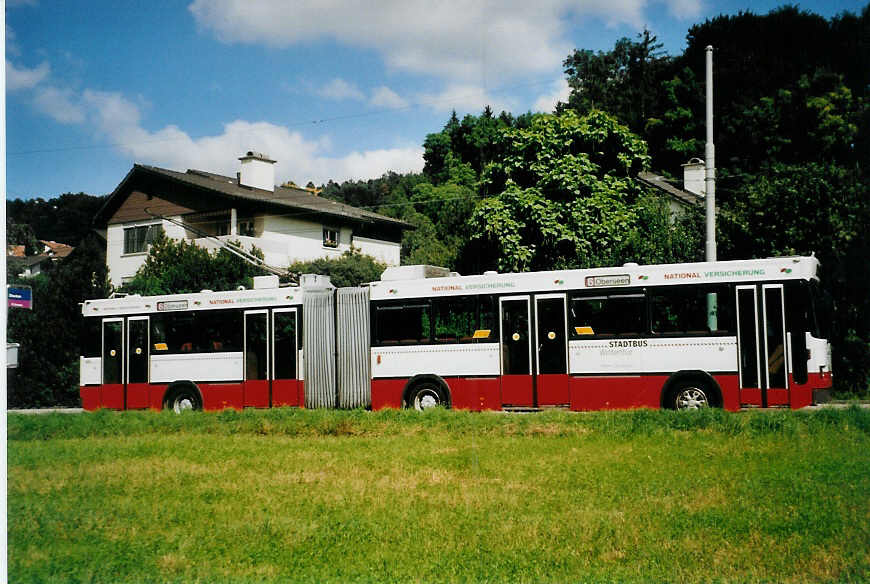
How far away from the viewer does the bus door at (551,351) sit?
15.6 meters

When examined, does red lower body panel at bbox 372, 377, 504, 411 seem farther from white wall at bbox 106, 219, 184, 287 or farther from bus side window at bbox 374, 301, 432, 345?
white wall at bbox 106, 219, 184, 287

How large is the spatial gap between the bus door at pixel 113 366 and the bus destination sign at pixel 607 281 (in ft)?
37.5

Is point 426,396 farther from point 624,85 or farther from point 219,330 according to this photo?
point 624,85

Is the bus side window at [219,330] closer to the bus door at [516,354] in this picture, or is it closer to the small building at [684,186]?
the bus door at [516,354]

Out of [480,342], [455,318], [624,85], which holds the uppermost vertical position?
[624,85]

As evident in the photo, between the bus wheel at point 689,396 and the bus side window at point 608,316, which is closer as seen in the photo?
the bus wheel at point 689,396

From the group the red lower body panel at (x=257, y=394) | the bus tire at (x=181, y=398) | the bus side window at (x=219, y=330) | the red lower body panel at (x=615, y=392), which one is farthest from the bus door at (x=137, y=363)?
the red lower body panel at (x=615, y=392)

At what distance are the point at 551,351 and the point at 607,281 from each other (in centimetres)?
173

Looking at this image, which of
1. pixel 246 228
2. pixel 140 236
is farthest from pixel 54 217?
pixel 246 228

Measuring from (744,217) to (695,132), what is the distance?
32.0 ft

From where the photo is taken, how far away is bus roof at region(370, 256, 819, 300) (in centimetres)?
1415

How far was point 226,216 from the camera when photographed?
22547 millimetres

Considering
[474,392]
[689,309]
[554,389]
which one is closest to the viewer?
[689,309]

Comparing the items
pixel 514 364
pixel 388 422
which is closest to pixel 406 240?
pixel 514 364
